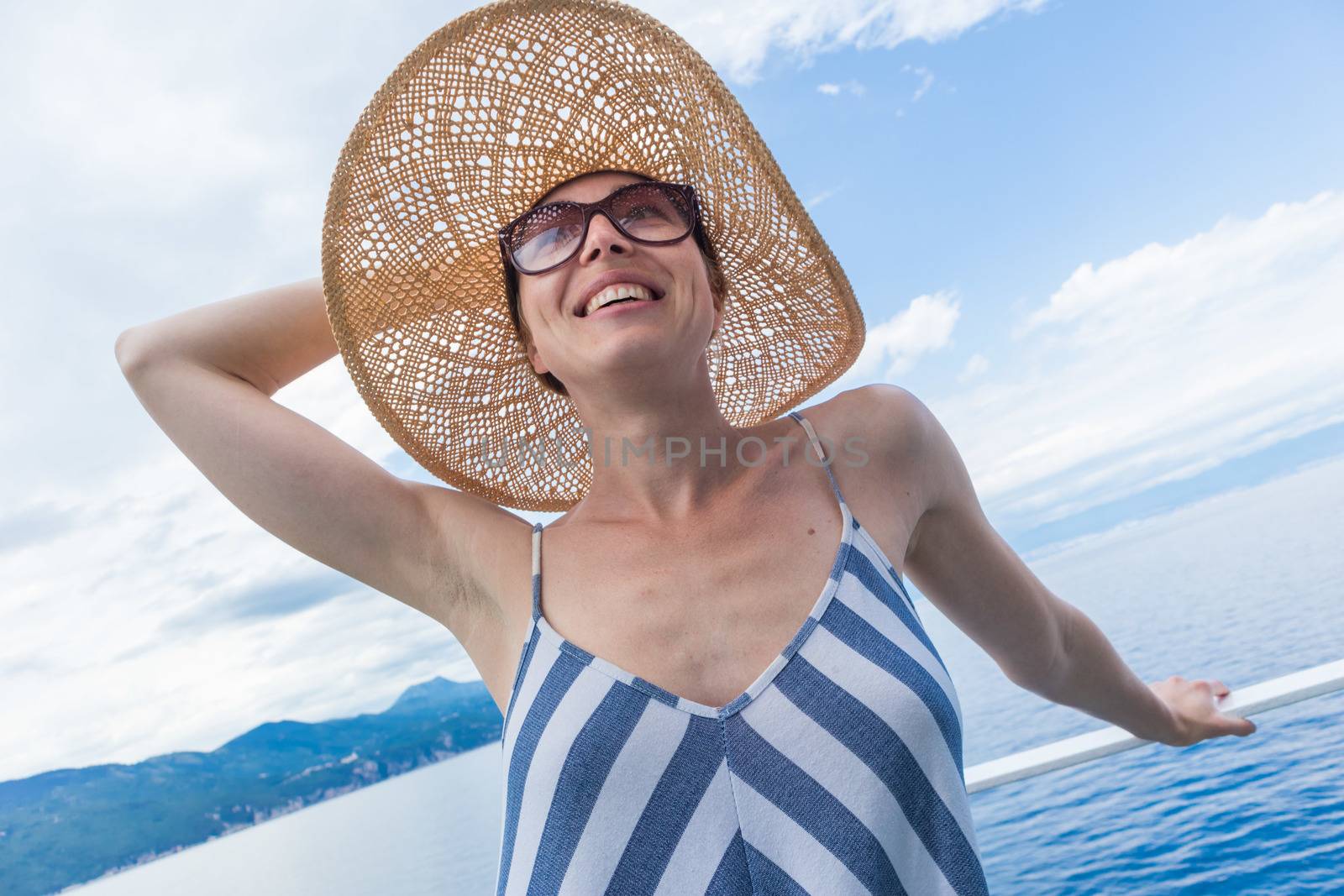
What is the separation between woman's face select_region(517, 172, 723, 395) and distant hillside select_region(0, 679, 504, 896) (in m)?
57.3

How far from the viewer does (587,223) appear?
4.61 feet

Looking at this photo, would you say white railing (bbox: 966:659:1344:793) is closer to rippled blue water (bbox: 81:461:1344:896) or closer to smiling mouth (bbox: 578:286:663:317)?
rippled blue water (bbox: 81:461:1344:896)

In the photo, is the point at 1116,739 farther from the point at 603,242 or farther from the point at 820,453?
the point at 603,242

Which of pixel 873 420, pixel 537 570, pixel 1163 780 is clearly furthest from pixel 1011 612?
pixel 1163 780

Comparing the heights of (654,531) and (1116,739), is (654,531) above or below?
above

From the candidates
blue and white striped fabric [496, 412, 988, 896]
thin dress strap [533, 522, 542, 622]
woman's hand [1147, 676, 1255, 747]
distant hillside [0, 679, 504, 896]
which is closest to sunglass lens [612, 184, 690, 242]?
thin dress strap [533, 522, 542, 622]

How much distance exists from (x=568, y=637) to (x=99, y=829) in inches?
3387

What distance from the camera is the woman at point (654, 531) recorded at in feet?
3.55

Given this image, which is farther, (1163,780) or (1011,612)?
(1163,780)

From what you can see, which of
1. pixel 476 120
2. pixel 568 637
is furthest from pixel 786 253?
pixel 568 637

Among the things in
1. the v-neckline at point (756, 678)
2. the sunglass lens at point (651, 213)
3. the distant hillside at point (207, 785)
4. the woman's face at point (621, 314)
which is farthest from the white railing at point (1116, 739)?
the distant hillside at point (207, 785)

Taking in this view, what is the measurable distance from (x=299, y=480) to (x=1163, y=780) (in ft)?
42.0

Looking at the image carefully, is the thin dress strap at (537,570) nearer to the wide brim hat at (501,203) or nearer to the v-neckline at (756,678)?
the v-neckline at (756,678)

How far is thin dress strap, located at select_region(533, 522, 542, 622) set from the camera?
4.09 ft
